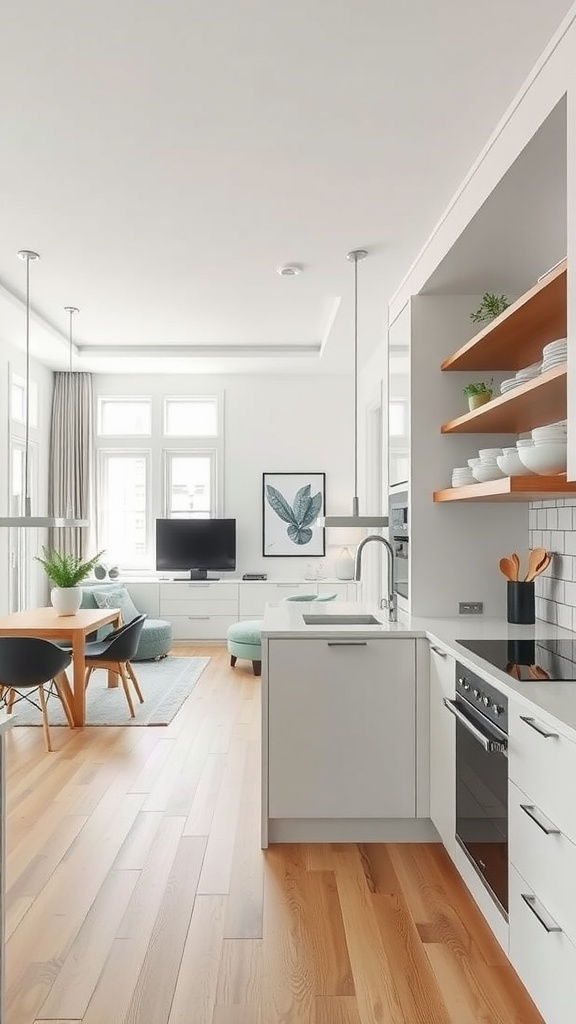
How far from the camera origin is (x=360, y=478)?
6.93 metres

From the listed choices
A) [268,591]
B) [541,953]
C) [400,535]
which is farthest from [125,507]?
[541,953]

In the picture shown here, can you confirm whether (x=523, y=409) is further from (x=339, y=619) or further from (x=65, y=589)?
(x=65, y=589)

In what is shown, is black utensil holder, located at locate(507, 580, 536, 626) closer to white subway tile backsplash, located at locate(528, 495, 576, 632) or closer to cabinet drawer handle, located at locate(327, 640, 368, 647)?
white subway tile backsplash, located at locate(528, 495, 576, 632)

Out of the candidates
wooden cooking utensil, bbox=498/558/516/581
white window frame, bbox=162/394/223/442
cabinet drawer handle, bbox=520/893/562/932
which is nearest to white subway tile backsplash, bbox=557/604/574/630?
wooden cooking utensil, bbox=498/558/516/581

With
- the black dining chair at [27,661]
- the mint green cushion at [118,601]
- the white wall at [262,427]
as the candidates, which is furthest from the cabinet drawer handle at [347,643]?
the white wall at [262,427]

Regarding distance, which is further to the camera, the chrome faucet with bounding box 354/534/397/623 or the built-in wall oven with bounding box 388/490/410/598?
the built-in wall oven with bounding box 388/490/410/598

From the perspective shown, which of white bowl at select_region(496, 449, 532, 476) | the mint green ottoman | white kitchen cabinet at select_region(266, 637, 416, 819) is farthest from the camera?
the mint green ottoman

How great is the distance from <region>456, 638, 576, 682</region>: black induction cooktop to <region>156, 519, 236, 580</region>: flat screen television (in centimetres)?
473

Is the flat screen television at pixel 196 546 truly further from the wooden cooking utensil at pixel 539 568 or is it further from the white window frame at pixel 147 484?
the wooden cooking utensil at pixel 539 568

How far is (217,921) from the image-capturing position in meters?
2.18

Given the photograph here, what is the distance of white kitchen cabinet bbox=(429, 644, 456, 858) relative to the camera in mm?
2402

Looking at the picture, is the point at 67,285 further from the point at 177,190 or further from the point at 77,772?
the point at 77,772

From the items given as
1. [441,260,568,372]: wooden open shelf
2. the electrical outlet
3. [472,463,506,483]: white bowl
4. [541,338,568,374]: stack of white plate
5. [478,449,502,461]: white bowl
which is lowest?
the electrical outlet

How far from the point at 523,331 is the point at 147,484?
5.39 meters
